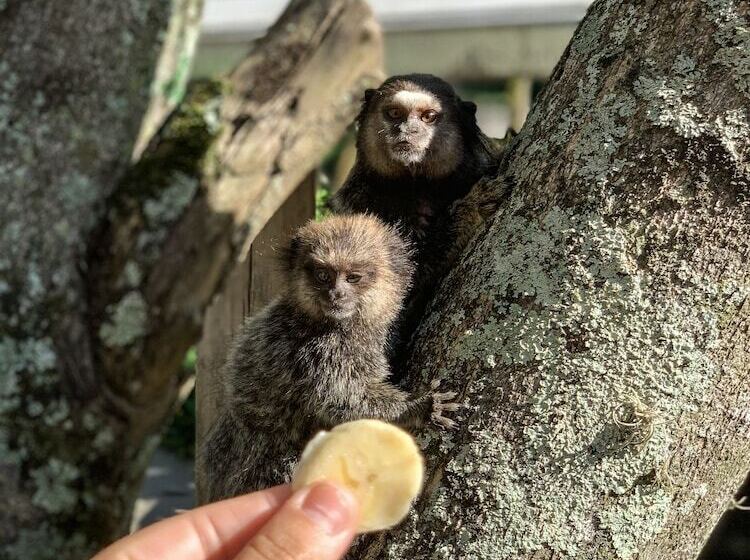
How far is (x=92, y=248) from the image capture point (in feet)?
10.5

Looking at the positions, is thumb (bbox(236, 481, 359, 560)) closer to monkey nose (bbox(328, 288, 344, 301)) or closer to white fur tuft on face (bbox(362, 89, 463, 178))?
monkey nose (bbox(328, 288, 344, 301))

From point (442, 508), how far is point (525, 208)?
0.93 m

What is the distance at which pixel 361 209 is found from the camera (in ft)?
13.1

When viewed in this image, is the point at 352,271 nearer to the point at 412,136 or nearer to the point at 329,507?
the point at 412,136

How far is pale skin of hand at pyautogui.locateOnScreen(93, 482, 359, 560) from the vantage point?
6.86ft

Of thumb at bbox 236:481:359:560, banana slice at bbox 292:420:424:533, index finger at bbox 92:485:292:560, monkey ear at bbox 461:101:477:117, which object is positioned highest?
monkey ear at bbox 461:101:477:117

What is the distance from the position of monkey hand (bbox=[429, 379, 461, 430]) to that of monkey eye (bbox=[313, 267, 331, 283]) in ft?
3.50

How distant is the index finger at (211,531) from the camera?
229 centimetres

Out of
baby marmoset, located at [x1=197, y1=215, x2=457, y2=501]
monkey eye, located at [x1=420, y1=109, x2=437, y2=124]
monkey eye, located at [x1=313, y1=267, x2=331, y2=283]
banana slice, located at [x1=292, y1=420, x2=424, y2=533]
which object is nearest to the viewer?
banana slice, located at [x1=292, y1=420, x2=424, y2=533]

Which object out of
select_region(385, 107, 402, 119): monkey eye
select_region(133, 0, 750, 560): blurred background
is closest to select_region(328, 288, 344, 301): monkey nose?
select_region(385, 107, 402, 119): monkey eye

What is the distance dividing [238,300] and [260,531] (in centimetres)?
235

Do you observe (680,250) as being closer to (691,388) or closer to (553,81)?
(691,388)

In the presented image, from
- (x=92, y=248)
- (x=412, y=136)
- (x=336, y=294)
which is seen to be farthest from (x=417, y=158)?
(x=92, y=248)

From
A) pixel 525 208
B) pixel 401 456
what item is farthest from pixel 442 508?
pixel 525 208
